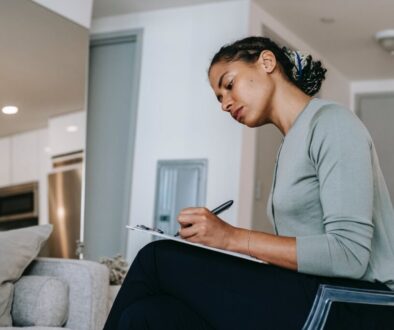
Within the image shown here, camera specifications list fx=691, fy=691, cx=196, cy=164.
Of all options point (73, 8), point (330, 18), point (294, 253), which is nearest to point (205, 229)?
point (294, 253)

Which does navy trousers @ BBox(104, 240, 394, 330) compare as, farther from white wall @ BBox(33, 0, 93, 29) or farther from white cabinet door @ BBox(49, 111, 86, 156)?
white wall @ BBox(33, 0, 93, 29)

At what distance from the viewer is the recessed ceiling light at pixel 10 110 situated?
306 cm

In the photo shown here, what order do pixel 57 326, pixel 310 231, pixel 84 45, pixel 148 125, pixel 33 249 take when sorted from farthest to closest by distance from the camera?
pixel 148 125 → pixel 84 45 → pixel 33 249 → pixel 57 326 → pixel 310 231

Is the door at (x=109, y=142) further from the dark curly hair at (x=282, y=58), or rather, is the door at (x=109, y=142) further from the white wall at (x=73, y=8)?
the dark curly hair at (x=282, y=58)

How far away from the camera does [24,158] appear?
10.5 ft

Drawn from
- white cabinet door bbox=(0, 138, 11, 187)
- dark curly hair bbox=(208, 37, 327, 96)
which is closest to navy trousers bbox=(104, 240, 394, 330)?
dark curly hair bbox=(208, 37, 327, 96)

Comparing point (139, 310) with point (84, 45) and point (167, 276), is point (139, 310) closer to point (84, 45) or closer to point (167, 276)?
point (167, 276)

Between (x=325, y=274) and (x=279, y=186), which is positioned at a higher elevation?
(x=279, y=186)

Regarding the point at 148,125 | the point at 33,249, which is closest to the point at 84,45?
the point at 148,125

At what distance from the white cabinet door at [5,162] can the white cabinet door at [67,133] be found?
37 centimetres

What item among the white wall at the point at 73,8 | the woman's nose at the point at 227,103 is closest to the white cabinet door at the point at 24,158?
the white wall at the point at 73,8

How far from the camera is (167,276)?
1.27 m

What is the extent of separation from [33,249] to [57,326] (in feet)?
0.91

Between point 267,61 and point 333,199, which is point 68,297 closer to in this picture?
point 267,61
